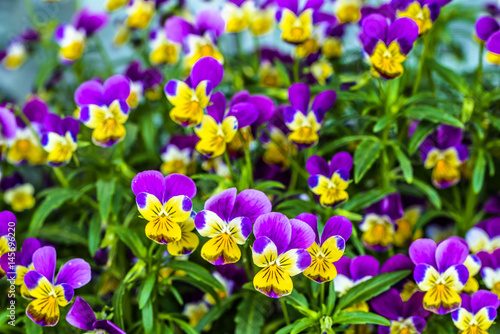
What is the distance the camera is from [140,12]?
A: 157 cm

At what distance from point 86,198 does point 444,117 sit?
794 millimetres

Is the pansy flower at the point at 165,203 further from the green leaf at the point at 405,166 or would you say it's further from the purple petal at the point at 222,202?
the green leaf at the point at 405,166

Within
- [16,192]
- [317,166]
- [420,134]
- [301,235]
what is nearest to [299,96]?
[317,166]

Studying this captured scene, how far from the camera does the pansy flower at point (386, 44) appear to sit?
1076 millimetres

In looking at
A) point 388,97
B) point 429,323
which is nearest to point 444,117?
point 388,97

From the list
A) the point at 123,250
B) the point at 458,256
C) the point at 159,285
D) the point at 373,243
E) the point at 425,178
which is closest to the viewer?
the point at 458,256

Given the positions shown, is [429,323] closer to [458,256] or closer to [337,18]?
[458,256]

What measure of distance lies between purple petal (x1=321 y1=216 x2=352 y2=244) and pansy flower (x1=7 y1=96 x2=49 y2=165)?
0.77 meters

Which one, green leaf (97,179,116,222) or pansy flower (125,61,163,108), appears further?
pansy flower (125,61,163,108)

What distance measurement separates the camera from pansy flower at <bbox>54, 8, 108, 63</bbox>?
1599mm

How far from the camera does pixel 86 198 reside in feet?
4.27

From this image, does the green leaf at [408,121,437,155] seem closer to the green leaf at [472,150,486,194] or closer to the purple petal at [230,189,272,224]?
the green leaf at [472,150,486,194]

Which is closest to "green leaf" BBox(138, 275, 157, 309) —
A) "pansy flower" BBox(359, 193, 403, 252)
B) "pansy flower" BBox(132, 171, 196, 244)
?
"pansy flower" BBox(132, 171, 196, 244)

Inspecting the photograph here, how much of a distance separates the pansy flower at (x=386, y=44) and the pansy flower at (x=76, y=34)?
871 millimetres
